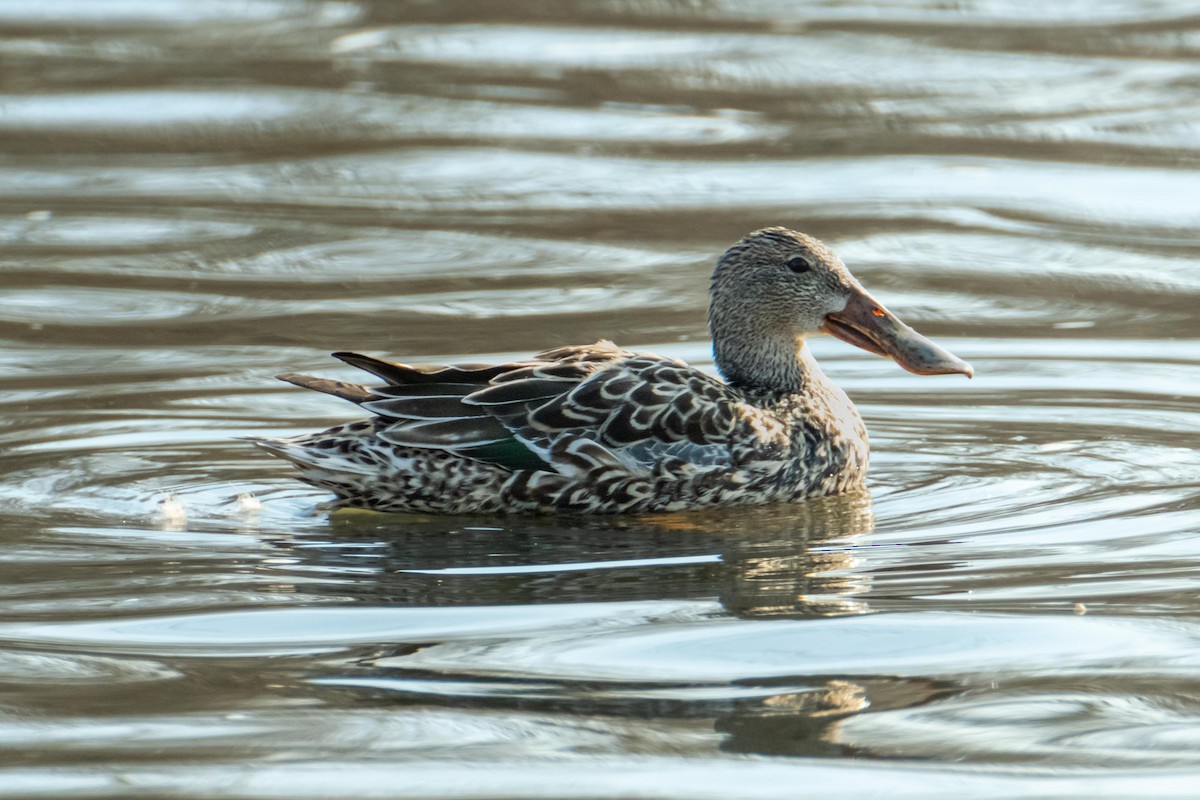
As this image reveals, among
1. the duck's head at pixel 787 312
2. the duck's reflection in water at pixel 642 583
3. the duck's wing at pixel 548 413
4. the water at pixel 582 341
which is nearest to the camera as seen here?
the water at pixel 582 341

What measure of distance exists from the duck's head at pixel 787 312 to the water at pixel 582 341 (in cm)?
52

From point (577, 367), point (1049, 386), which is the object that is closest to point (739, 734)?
point (577, 367)

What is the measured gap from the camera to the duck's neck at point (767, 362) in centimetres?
791

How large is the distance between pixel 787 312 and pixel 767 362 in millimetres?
209

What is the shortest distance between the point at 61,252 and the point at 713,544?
5.59 m

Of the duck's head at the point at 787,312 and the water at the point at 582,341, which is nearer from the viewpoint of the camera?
the water at the point at 582,341

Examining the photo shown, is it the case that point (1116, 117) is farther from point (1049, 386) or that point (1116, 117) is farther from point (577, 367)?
point (577, 367)

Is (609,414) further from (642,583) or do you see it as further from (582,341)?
(582,341)

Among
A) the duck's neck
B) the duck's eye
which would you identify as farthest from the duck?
the duck's eye

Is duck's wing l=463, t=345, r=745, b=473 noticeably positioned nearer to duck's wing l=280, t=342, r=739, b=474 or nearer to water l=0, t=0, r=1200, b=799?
duck's wing l=280, t=342, r=739, b=474

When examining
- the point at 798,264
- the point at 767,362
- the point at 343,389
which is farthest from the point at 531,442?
the point at 798,264

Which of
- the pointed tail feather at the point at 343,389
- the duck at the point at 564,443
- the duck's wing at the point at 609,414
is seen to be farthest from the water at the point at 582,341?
the pointed tail feather at the point at 343,389

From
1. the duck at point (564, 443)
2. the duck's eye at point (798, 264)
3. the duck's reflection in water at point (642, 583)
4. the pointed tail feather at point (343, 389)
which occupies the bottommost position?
the duck's reflection in water at point (642, 583)

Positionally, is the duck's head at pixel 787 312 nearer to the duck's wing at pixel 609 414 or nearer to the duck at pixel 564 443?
the duck at pixel 564 443
